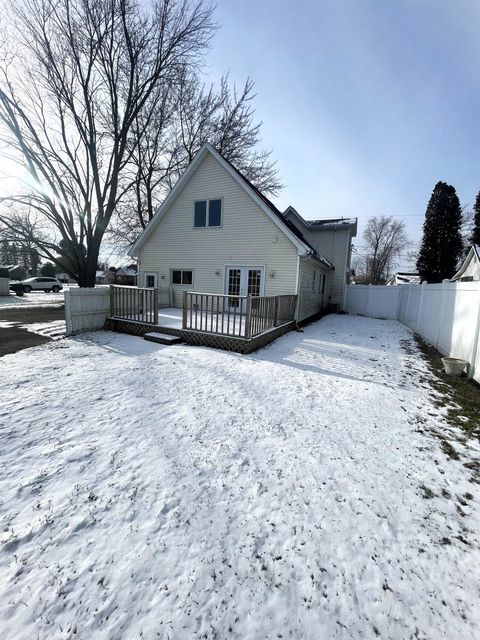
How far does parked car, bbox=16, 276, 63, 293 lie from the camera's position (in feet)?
97.1

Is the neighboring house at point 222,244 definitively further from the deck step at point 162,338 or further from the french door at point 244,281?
the deck step at point 162,338

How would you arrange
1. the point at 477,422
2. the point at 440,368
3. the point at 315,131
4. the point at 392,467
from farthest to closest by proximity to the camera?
the point at 315,131
the point at 440,368
the point at 477,422
the point at 392,467

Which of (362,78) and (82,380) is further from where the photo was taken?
(362,78)

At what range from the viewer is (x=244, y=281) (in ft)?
39.7

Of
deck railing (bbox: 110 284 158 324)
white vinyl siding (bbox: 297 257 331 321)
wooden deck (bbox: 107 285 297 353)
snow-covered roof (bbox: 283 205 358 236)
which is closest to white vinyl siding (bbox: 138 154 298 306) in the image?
white vinyl siding (bbox: 297 257 331 321)

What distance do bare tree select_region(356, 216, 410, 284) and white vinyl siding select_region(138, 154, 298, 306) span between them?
37.5m

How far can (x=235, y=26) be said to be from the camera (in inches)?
361

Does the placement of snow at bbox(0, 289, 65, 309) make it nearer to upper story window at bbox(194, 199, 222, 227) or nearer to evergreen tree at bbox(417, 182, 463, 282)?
upper story window at bbox(194, 199, 222, 227)

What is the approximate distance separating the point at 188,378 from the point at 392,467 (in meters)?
3.53

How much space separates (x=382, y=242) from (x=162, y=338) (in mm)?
46326

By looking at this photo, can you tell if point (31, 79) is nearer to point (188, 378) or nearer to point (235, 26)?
point (235, 26)

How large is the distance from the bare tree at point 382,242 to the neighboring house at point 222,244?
1391 inches

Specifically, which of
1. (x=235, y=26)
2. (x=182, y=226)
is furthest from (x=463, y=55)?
(x=182, y=226)

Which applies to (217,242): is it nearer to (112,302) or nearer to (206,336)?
(112,302)
